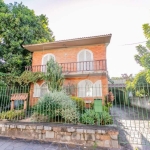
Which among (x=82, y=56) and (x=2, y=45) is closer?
(x=82, y=56)

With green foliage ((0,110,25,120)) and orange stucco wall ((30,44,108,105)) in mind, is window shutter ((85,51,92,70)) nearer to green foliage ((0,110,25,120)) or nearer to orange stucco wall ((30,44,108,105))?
orange stucco wall ((30,44,108,105))

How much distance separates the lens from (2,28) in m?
12.1

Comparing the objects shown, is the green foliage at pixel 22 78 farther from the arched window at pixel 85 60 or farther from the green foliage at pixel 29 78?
the arched window at pixel 85 60

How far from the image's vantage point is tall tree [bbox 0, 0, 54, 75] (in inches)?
476

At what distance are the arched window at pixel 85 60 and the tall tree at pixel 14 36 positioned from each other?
6.32 metres

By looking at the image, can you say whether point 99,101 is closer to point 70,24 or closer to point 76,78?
point 76,78

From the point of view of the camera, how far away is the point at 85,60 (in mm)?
10875

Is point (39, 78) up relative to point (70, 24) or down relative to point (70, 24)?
down

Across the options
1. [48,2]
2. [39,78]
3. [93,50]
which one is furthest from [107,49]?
[39,78]

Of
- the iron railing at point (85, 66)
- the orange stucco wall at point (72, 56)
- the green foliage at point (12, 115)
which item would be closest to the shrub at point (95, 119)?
the green foliage at point (12, 115)

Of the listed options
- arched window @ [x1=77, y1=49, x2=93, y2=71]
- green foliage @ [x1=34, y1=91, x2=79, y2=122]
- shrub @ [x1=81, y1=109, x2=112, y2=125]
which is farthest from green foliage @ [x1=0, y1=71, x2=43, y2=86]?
shrub @ [x1=81, y1=109, x2=112, y2=125]

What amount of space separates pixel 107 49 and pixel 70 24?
4.59m

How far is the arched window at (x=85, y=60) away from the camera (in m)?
10.5

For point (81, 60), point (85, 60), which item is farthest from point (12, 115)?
point (85, 60)
